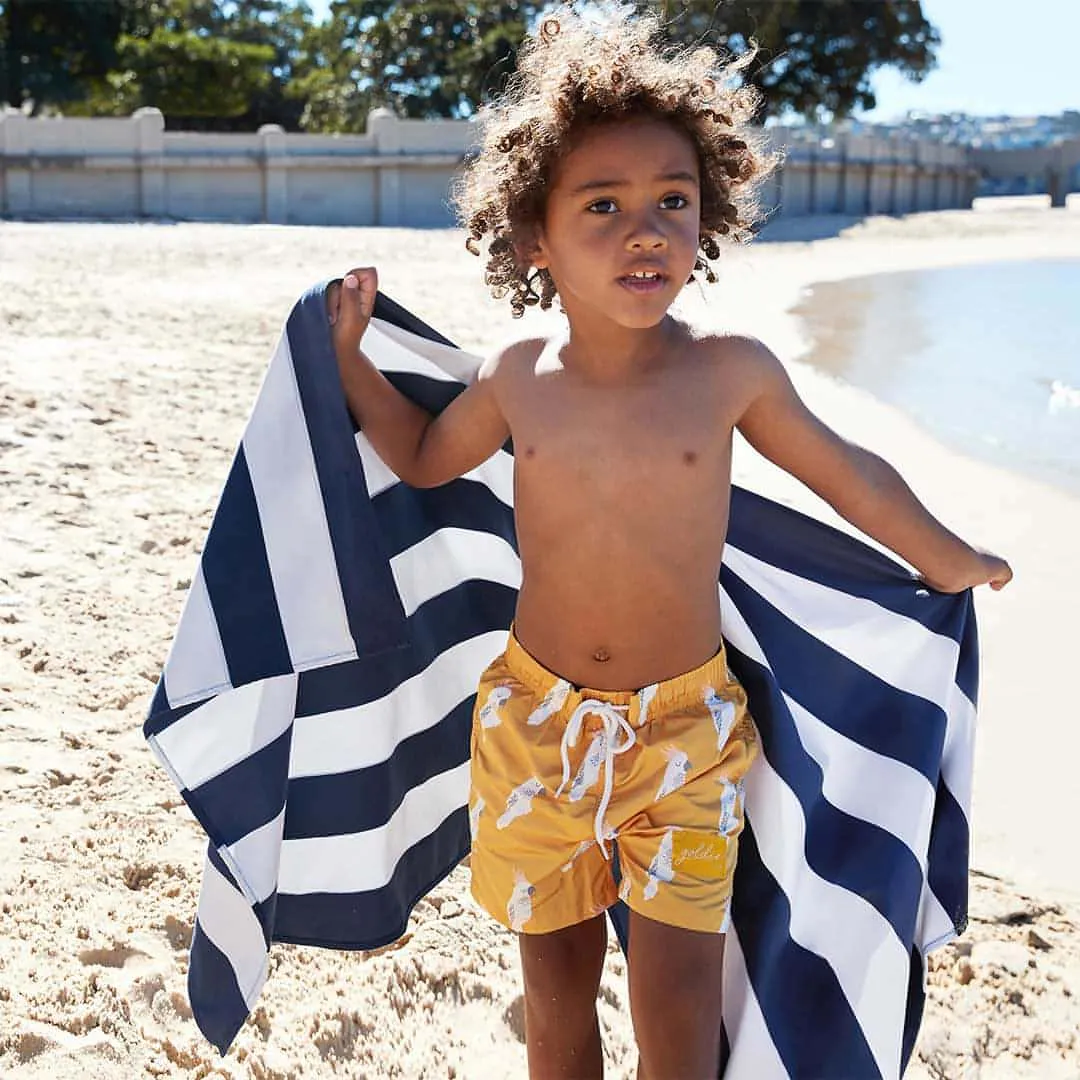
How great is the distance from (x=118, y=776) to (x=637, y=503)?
1900 millimetres

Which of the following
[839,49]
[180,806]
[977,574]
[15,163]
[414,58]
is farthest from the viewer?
[839,49]

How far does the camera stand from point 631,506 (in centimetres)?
249

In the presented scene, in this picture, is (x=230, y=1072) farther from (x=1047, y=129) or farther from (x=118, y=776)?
(x=1047, y=129)

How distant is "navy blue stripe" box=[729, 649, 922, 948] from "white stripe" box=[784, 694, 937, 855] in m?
0.02

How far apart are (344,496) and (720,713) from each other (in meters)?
0.81

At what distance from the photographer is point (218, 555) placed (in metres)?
2.46

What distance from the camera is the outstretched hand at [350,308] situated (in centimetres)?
268

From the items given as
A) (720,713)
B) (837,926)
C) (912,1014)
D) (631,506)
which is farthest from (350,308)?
(912,1014)

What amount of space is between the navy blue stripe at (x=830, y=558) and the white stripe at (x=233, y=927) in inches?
47.7

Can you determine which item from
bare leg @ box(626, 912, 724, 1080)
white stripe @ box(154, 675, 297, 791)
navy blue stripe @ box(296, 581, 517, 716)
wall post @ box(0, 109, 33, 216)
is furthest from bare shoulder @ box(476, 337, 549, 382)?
wall post @ box(0, 109, 33, 216)

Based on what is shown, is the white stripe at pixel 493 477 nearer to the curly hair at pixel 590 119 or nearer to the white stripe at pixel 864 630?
the curly hair at pixel 590 119

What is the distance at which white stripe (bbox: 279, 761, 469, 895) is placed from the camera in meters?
2.73

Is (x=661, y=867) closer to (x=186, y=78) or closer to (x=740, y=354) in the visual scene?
(x=740, y=354)

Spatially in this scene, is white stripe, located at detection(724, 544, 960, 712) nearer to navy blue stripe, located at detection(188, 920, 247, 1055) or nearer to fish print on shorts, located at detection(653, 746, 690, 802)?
fish print on shorts, located at detection(653, 746, 690, 802)
